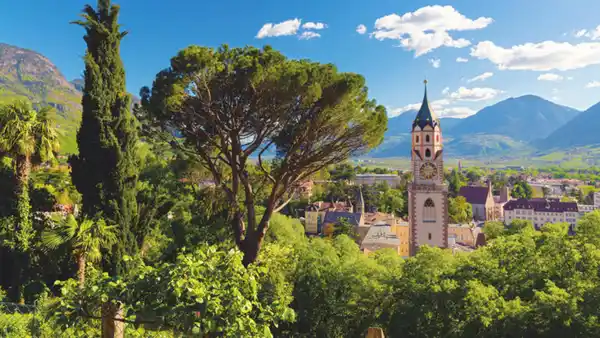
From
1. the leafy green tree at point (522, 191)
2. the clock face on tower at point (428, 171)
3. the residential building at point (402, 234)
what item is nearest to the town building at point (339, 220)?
the residential building at point (402, 234)

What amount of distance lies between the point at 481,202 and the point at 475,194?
2242mm

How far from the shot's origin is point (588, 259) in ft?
29.0

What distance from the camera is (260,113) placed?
10.4 meters

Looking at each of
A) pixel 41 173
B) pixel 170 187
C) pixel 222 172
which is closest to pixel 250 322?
pixel 222 172

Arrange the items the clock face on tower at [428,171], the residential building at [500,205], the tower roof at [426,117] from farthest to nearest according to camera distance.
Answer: the residential building at [500,205] → the tower roof at [426,117] → the clock face on tower at [428,171]

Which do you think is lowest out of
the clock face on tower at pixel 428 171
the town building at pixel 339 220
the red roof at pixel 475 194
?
the town building at pixel 339 220

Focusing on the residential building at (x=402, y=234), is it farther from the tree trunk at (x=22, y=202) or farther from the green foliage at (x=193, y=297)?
the green foliage at (x=193, y=297)

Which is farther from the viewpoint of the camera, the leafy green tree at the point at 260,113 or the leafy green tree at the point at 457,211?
the leafy green tree at the point at 457,211

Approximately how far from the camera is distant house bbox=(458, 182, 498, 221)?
77.4 meters

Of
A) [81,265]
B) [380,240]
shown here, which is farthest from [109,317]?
[380,240]

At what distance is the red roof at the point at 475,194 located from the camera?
3081 inches

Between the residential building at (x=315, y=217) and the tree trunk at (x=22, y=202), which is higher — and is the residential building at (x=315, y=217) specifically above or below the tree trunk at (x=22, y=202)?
below

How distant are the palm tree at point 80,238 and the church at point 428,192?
20.3m

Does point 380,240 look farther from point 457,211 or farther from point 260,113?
point 457,211
